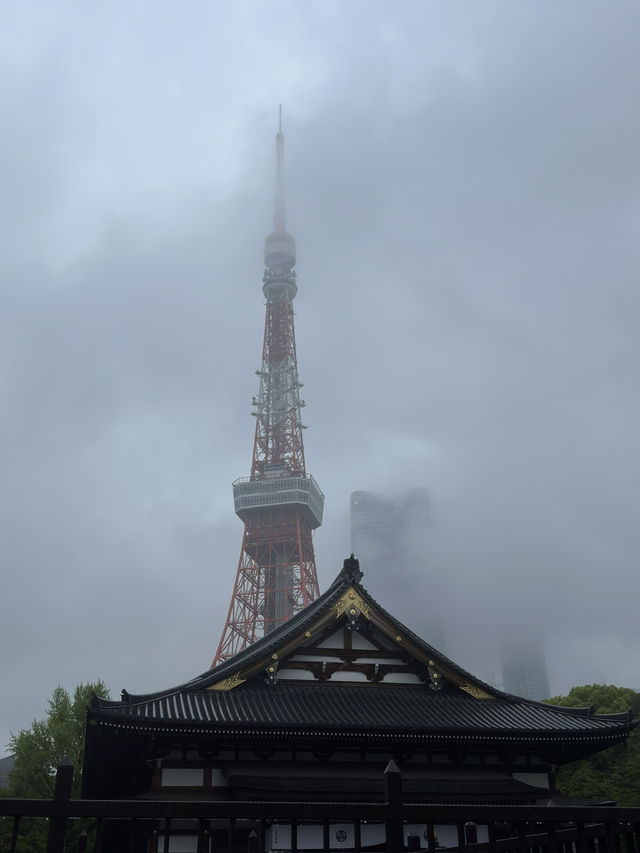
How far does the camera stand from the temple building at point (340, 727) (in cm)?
1633

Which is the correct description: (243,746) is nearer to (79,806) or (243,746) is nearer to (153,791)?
(153,791)

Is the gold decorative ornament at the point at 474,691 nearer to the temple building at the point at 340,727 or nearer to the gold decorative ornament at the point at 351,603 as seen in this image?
the temple building at the point at 340,727

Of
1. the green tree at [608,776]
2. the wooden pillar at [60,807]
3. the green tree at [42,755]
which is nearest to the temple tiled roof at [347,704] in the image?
the wooden pillar at [60,807]

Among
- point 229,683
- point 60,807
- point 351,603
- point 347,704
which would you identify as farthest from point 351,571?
point 60,807

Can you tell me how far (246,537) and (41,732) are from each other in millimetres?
42007

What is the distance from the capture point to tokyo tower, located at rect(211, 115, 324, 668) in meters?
73.6

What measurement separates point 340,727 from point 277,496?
208ft

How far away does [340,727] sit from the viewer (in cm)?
1638

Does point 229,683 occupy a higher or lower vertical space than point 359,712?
higher

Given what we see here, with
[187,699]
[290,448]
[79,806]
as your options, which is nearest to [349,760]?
[187,699]

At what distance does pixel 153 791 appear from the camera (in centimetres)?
1655

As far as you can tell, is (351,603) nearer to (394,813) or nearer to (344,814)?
(344,814)

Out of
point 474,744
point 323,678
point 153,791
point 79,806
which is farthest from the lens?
point 323,678

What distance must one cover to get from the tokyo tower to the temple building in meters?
47.3
